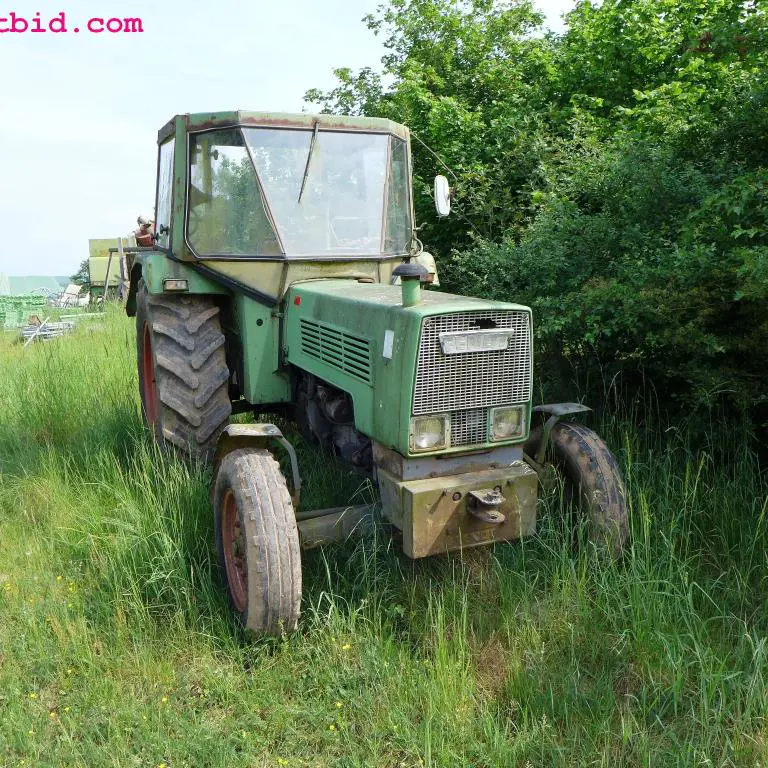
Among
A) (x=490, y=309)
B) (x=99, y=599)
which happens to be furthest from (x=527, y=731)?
(x=99, y=599)

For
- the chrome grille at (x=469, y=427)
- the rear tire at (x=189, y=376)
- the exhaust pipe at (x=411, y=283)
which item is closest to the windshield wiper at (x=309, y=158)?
the rear tire at (x=189, y=376)

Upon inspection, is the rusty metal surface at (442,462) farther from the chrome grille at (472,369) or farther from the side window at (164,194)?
the side window at (164,194)

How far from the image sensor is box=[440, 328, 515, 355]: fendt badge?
117 inches

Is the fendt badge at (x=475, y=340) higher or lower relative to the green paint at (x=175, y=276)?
lower

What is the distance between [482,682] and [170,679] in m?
1.27

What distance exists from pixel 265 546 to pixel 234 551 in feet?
1.68

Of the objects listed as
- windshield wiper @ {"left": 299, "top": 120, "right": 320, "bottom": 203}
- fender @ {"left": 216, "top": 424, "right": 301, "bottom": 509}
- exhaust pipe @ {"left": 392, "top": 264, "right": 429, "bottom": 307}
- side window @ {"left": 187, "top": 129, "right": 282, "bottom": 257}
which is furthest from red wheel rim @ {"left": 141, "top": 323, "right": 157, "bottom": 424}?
exhaust pipe @ {"left": 392, "top": 264, "right": 429, "bottom": 307}

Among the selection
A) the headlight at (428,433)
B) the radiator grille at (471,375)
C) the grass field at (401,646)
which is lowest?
the grass field at (401,646)

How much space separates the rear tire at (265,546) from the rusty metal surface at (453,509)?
1.45 ft

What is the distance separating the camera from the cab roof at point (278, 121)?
4.16 m

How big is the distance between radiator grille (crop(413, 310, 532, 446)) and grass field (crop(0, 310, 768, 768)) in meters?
0.71

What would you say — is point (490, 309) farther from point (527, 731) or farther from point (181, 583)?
point (181, 583)

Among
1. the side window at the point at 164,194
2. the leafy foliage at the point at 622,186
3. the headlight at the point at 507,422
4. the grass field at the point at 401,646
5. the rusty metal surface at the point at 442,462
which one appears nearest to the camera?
the grass field at the point at 401,646

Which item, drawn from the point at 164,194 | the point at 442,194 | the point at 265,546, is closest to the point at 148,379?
the point at 164,194
